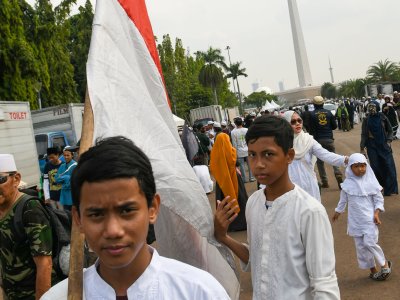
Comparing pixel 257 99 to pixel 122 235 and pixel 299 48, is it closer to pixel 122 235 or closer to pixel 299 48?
pixel 299 48

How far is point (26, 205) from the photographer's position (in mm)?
Result: 2686

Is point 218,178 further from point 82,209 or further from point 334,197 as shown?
point 82,209

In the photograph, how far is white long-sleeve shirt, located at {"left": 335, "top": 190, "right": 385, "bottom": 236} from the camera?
4996mm

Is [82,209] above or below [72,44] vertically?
below

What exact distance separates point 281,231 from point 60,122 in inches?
497

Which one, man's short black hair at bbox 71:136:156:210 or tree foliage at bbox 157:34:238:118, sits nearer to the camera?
man's short black hair at bbox 71:136:156:210

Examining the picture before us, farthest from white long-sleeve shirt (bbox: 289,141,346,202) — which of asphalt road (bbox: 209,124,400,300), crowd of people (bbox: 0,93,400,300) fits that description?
asphalt road (bbox: 209,124,400,300)

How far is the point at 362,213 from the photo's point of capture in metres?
5.07

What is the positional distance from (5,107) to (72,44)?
97.4ft

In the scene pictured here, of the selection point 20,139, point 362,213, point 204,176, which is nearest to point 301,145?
point 362,213

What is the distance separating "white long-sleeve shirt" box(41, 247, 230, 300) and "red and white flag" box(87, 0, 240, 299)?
700mm

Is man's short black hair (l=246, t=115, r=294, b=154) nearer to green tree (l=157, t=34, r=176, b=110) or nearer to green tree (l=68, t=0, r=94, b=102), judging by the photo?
green tree (l=68, t=0, r=94, b=102)

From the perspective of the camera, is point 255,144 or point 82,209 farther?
point 255,144

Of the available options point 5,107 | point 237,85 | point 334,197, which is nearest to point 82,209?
point 334,197
